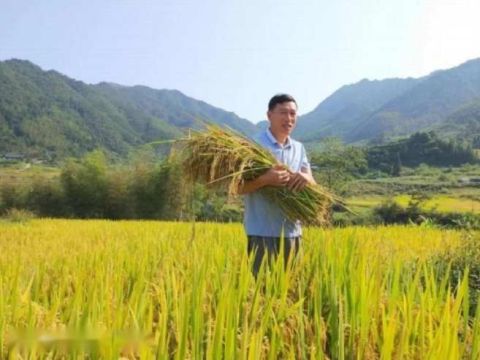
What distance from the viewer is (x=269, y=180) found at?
2.71 m

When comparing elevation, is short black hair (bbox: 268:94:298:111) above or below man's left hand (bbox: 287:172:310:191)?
above

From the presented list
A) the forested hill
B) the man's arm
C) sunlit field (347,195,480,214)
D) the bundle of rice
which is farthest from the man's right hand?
the forested hill

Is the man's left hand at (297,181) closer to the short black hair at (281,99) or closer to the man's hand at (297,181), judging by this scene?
the man's hand at (297,181)

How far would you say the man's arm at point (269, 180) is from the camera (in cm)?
271

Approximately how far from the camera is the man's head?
9.83 ft

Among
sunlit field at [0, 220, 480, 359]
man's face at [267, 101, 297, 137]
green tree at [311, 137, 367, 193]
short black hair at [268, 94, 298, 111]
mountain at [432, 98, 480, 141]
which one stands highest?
mountain at [432, 98, 480, 141]

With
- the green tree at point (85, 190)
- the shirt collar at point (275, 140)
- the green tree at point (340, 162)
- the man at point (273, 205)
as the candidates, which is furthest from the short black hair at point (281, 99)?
the green tree at point (85, 190)

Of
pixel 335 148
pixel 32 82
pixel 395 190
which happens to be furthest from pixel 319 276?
pixel 32 82

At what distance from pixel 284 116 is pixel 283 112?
0.03 metres

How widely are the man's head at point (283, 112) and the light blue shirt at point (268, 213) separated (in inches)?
4.7

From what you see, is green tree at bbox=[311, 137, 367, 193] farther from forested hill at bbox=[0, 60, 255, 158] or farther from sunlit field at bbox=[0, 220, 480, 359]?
forested hill at bbox=[0, 60, 255, 158]

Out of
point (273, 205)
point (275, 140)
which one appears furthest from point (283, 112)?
point (273, 205)

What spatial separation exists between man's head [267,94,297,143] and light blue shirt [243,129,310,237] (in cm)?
12

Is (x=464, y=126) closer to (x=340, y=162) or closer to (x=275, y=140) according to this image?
(x=340, y=162)
